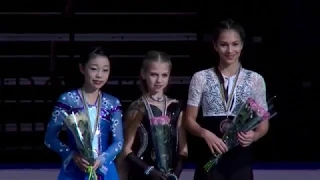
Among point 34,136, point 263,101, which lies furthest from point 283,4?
point 263,101

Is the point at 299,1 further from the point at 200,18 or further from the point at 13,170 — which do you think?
the point at 13,170

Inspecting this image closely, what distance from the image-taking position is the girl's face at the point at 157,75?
202 inches

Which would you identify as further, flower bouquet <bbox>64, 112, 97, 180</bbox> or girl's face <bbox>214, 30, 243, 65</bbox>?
girl's face <bbox>214, 30, 243, 65</bbox>

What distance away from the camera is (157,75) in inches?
202

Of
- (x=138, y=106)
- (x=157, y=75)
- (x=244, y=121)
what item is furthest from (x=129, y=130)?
(x=244, y=121)

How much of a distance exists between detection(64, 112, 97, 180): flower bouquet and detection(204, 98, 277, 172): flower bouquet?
74cm

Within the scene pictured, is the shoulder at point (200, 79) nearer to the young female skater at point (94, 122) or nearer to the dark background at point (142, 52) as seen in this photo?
the young female skater at point (94, 122)

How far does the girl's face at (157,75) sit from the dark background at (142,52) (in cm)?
369

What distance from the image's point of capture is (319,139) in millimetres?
9133

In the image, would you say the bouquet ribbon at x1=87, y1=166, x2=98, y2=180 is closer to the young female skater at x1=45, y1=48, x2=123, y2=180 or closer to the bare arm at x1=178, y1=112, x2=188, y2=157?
the young female skater at x1=45, y1=48, x2=123, y2=180

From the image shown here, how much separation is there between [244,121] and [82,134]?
950mm

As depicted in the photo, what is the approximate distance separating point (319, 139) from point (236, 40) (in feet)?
14.1

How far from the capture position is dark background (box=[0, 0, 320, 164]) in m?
8.99

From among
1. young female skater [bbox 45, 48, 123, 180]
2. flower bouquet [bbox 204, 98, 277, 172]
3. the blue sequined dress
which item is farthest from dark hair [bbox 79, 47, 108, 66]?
flower bouquet [bbox 204, 98, 277, 172]
